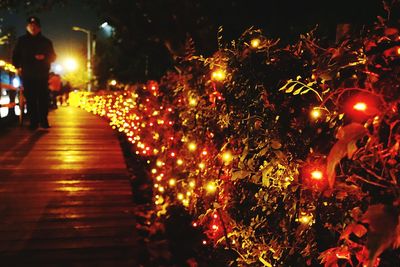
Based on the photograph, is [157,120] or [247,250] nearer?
[247,250]

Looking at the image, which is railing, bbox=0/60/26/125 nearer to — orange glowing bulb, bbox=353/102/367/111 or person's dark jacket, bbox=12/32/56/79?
person's dark jacket, bbox=12/32/56/79

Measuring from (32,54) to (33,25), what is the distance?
506 mm

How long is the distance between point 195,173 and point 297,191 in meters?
2.06

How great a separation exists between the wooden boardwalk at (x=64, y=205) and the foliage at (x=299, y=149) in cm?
85

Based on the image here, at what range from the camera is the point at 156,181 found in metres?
6.07

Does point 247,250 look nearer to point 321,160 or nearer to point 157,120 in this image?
point 321,160

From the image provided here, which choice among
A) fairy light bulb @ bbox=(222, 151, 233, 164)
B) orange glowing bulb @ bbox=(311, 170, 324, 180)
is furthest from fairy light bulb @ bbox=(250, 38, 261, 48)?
orange glowing bulb @ bbox=(311, 170, 324, 180)

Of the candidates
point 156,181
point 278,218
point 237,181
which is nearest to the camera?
point 278,218

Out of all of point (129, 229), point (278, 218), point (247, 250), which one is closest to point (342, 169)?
point (278, 218)

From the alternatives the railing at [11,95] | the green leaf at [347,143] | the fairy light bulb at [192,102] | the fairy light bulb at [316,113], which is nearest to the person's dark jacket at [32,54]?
the railing at [11,95]

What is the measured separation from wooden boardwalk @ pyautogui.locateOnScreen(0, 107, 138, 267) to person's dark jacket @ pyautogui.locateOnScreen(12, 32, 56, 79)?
1.26 metres

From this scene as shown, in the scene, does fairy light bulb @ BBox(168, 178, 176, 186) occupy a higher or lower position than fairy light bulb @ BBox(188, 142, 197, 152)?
lower

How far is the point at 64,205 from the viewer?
4840mm

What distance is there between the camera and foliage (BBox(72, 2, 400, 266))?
65.5 inches
